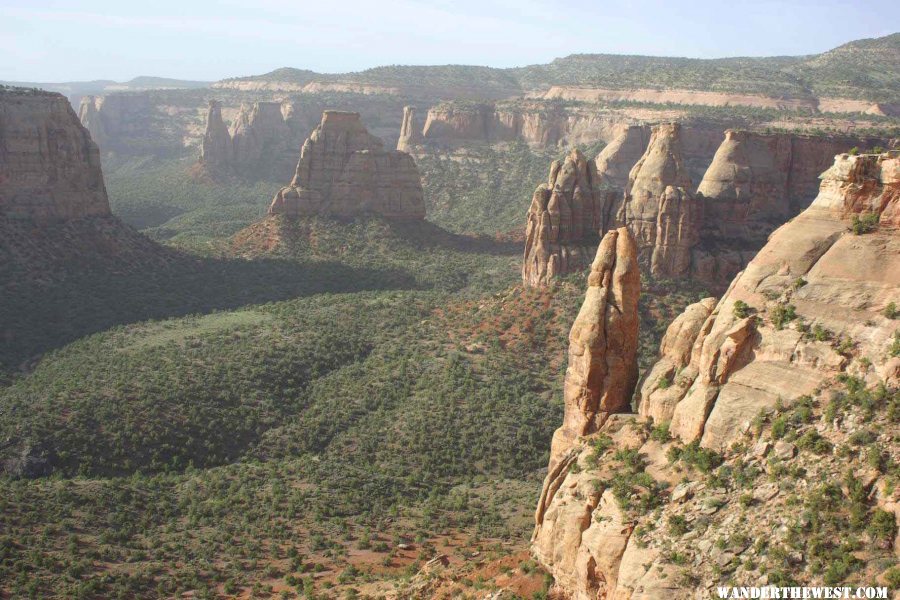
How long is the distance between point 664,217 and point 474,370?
17.2 m

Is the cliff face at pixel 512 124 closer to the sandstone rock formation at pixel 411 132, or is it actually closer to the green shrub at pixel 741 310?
the sandstone rock formation at pixel 411 132

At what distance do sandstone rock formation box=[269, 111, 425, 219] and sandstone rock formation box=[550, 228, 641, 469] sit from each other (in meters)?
79.2

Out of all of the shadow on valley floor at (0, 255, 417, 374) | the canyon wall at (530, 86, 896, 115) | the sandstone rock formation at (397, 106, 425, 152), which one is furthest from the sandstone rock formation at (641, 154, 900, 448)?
the sandstone rock formation at (397, 106, 425, 152)

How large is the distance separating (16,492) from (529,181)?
341ft

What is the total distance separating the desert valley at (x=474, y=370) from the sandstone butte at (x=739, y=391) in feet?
0.30

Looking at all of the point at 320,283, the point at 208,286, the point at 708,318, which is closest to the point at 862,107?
the point at 320,283

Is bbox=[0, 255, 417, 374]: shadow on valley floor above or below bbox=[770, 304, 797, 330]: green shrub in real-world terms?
below

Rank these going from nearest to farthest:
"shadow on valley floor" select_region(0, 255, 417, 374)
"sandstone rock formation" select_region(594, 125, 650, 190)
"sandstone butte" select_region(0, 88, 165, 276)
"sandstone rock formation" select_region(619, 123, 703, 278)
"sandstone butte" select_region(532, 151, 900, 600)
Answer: "sandstone butte" select_region(532, 151, 900, 600) → "sandstone rock formation" select_region(619, 123, 703, 278) → "shadow on valley floor" select_region(0, 255, 417, 374) → "sandstone butte" select_region(0, 88, 165, 276) → "sandstone rock formation" select_region(594, 125, 650, 190)

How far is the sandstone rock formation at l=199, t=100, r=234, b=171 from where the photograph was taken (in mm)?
183500

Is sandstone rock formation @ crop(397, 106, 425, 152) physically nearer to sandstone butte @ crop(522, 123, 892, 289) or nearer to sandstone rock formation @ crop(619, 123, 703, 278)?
sandstone butte @ crop(522, 123, 892, 289)

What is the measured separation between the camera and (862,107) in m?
131

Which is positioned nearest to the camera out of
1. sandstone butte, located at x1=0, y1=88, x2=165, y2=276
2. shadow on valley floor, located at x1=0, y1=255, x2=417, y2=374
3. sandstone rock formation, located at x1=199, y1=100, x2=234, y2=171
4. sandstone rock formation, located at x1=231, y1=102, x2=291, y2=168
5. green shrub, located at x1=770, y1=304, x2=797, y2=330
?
green shrub, located at x1=770, y1=304, x2=797, y2=330

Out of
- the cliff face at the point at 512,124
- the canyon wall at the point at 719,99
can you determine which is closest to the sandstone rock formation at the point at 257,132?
the cliff face at the point at 512,124

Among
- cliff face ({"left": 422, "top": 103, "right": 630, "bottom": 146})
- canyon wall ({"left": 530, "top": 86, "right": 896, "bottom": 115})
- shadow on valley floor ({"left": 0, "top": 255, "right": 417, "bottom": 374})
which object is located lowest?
shadow on valley floor ({"left": 0, "top": 255, "right": 417, "bottom": 374})
